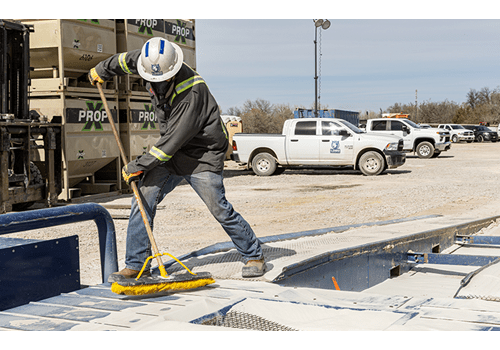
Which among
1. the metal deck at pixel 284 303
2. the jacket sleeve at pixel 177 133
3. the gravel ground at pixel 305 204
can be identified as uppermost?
the jacket sleeve at pixel 177 133

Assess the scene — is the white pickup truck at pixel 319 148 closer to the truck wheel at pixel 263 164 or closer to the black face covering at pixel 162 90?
the truck wheel at pixel 263 164

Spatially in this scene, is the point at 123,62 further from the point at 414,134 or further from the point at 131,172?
the point at 414,134

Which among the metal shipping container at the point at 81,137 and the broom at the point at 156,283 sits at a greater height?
the metal shipping container at the point at 81,137

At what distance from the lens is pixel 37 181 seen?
12.0 m

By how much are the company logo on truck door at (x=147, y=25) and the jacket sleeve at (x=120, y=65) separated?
1039 centimetres

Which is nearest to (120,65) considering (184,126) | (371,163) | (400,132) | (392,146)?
(184,126)

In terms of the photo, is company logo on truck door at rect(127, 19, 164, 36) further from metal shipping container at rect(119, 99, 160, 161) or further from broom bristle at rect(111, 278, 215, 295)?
broom bristle at rect(111, 278, 215, 295)

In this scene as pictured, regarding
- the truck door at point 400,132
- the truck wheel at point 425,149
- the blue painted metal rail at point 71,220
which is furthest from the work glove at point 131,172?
the truck wheel at point 425,149

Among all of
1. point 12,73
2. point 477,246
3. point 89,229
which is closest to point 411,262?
point 477,246

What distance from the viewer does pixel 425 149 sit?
91.4ft

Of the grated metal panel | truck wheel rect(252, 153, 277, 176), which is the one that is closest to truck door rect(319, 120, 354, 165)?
truck wheel rect(252, 153, 277, 176)

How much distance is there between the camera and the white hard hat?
14.2 ft

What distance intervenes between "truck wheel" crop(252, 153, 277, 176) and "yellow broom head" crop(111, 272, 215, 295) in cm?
1565

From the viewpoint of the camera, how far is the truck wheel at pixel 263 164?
1995 centimetres
